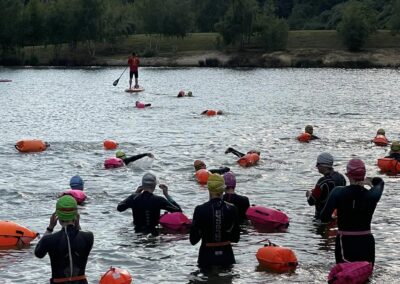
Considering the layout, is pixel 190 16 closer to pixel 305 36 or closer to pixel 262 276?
pixel 305 36

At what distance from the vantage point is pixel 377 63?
400ft

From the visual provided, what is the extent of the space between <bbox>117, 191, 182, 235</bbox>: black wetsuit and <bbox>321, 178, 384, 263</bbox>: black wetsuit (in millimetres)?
5292

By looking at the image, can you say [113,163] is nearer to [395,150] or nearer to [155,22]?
[395,150]

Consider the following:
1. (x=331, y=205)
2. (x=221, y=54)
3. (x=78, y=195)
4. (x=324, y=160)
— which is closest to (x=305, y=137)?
(x=78, y=195)

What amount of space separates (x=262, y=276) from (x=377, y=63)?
11144 centimetres

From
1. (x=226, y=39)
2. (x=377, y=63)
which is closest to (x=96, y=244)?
(x=377, y=63)

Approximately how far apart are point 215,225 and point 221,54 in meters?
124

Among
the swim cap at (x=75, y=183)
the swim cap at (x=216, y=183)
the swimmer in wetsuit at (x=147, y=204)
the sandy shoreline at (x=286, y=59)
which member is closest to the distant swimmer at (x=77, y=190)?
the swim cap at (x=75, y=183)

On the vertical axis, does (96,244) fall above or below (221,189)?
below

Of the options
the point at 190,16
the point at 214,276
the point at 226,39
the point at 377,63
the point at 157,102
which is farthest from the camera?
the point at 190,16

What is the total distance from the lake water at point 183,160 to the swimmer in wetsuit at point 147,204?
0.53m

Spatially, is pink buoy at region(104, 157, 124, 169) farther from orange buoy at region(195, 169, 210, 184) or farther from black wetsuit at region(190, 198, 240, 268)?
black wetsuit at region(190, 198, 240, 268)

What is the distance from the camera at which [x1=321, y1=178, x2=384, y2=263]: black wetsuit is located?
44.1 feet

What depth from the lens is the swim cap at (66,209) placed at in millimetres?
11391
